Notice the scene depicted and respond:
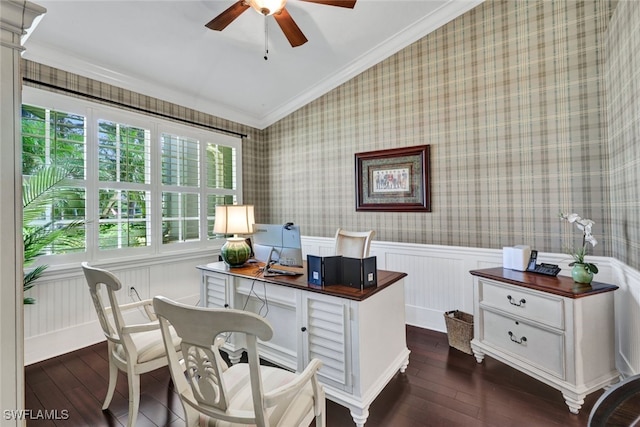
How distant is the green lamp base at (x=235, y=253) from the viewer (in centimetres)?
255

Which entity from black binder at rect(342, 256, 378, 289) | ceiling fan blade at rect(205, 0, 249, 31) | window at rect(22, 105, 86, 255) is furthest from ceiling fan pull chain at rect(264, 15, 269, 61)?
black binder at rect(342, 256, 378, 289)

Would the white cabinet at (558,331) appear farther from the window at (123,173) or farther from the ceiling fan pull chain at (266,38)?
the window at (123,173)

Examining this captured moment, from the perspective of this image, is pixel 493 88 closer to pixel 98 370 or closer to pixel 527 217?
pixel 527 217

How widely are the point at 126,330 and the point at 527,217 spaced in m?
3.34

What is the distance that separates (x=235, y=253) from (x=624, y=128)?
10.2 feet

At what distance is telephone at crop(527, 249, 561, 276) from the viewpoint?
226cm

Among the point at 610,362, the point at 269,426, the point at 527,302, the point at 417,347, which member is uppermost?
the point at 527,302

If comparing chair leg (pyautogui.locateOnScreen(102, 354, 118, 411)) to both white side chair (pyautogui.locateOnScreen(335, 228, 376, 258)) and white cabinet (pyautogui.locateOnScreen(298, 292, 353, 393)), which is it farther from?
white side chair (pyautogui.locateOnScreen(335, 228, 376, 258))

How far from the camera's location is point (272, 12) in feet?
6.52

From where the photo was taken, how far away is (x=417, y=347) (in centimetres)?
281

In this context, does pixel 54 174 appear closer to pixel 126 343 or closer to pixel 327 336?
pixel 126 343

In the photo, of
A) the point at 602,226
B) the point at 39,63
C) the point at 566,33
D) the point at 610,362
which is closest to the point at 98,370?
the point at 39,63

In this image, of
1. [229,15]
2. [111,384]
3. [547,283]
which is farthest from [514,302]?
[229,15]

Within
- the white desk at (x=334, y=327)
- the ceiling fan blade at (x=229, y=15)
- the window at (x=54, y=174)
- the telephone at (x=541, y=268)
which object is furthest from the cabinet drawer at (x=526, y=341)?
the window at (x=54, y=174)
